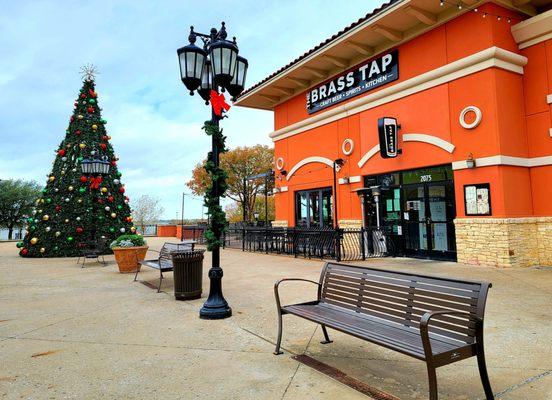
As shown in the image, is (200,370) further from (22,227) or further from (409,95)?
(22,227)

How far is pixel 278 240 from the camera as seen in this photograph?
46.5 feet

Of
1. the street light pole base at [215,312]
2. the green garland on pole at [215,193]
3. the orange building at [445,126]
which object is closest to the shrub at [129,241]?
the green garland on pole at [215,193]

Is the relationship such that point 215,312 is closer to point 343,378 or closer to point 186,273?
point 186,273

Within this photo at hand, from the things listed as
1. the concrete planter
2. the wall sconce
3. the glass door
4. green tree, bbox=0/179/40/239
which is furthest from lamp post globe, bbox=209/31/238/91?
green tree, bbox=0/179/40/239

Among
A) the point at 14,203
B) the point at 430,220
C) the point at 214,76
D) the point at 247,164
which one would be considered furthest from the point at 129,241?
the point at 14,203

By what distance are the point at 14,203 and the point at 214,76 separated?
1346 inches

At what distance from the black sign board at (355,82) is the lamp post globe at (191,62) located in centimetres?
894

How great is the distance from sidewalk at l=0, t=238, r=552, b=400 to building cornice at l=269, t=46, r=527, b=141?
6438 mm

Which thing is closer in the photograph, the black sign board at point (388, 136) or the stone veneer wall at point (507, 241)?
the stone veneer wall at point (507, 241)

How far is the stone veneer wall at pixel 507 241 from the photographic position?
378 inches

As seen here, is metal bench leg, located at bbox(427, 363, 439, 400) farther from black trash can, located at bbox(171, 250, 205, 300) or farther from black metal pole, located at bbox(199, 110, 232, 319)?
black trash can, located at bbox(171, 250, 205, 300)

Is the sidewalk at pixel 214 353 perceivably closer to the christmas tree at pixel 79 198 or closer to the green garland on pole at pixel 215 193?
the green garland on pole at pixel 215 193

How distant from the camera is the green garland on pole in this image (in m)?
5.50

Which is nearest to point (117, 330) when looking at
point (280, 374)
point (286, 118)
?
point (280, 374)
